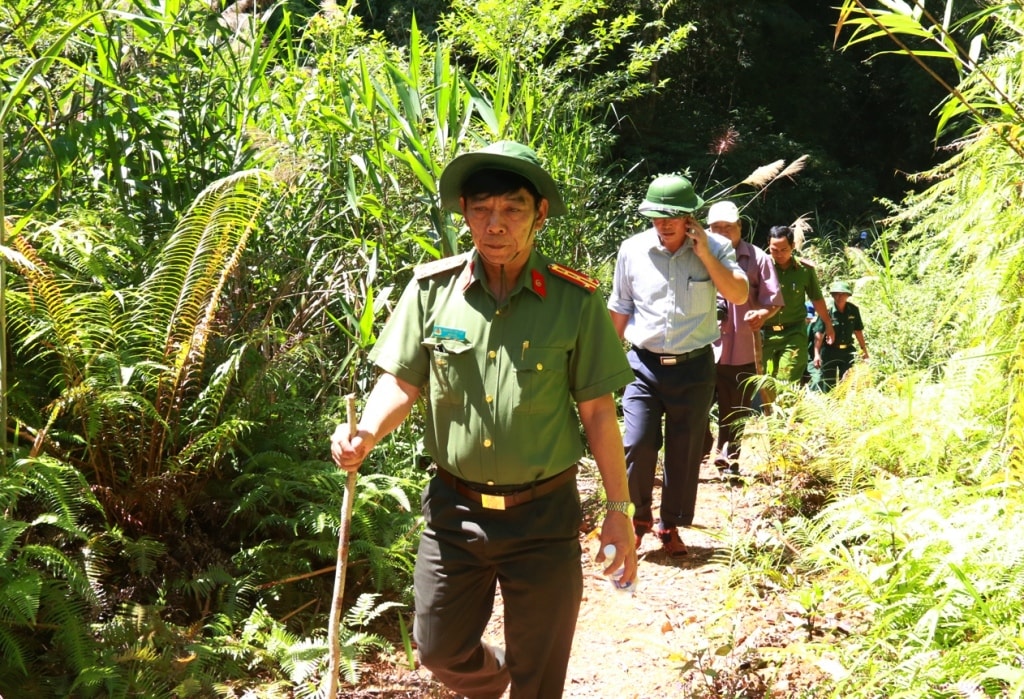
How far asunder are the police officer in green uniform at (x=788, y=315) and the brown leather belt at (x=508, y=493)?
5.20 metres

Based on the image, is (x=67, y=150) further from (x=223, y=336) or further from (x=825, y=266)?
(x=825, y=266)

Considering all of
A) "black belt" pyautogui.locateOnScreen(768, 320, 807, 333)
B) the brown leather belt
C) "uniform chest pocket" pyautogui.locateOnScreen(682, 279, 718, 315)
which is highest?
"uniform chest pocket" pyautogui.locateOnScreen(682, 279, 718, 315)

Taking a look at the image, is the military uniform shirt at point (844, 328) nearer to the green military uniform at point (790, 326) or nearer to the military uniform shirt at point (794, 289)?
the military uniform shirt at point (794, 289)

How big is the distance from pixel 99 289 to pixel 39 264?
34.2 inches

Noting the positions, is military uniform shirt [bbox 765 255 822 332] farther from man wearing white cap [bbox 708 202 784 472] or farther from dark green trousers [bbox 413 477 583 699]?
dark green trousers [bbox 413 477 583 699]

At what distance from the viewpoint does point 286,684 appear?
Answer: 4.31 metres

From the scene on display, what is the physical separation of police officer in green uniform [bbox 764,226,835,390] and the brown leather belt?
205 inches

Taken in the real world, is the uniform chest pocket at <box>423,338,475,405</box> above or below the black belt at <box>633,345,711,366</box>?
above

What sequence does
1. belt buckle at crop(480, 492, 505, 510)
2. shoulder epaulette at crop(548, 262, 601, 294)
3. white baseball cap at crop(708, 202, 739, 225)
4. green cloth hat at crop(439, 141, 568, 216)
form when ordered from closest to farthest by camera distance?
green cloth hat at crop(439, 141, 568, 216) < belt buckle at crop(480, 492, 505, 510) < shoulder epaulette at crop(548, 262, 601, 294) < white baseball cap at crop(708, 202, 739, 225)

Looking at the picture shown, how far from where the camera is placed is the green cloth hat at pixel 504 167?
325 centimetres

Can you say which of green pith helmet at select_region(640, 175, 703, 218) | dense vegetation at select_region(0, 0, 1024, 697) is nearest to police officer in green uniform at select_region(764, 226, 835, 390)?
dense vegetation at select_region(0, 0, 1024, 697)

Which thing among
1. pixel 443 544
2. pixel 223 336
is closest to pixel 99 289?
pixel 223 336

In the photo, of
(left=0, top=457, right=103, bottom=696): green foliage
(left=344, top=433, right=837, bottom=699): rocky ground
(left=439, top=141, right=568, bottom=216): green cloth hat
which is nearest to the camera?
(left=439, top=141, right=568, bottom=216): green cloth hat

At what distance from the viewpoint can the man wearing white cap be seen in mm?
7500
